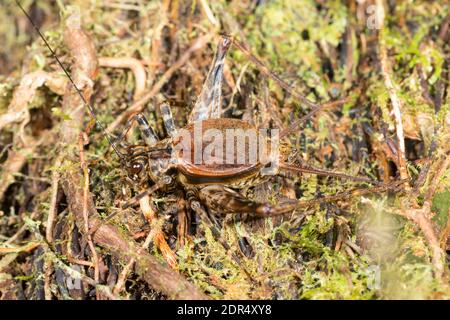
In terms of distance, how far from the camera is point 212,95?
4762mm

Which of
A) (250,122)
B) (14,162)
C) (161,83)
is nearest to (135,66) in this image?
(161,83)

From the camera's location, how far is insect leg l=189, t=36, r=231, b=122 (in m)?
4.73

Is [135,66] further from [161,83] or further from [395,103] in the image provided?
[395,103]

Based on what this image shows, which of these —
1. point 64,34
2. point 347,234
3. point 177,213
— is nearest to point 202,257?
point 177,213

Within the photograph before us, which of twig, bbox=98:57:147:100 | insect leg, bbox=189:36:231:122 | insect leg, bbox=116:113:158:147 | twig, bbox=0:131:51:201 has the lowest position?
twig, bbox=0:131:51:201

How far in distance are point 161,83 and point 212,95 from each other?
59 centimetres

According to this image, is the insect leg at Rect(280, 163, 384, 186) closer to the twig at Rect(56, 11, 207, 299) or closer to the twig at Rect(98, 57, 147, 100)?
the twig at Rect(56, 11, 207, 299)

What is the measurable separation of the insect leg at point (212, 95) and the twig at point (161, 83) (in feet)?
1.67

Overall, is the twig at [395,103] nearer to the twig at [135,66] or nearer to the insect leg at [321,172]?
the insect leg at [321,172]

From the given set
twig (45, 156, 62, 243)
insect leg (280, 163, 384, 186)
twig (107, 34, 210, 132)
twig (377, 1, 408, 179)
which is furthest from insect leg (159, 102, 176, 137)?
twig (377, 1, 408, 179)

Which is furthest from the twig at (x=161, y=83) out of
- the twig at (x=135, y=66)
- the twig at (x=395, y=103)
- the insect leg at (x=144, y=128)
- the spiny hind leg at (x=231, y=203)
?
the twig at (x=395, y=103)

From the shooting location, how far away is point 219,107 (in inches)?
189

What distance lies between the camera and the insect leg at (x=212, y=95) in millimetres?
4734

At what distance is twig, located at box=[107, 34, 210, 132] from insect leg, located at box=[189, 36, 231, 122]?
20.1 inches
